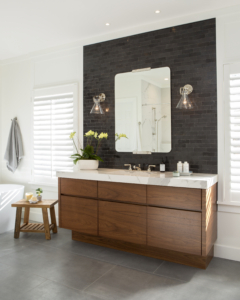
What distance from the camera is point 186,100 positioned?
3109 millimetres

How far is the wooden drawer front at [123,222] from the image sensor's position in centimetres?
289

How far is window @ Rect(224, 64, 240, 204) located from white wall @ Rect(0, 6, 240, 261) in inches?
2.5

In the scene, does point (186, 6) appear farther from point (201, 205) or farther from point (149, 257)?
point (149, 257)

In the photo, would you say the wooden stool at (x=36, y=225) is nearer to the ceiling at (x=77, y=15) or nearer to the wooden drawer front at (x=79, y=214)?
the wooden drawer front at (x=79, y=214)

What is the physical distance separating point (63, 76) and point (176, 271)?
3.15m

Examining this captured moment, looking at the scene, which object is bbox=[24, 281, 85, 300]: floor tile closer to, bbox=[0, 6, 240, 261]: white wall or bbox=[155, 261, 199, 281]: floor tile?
bbox=[155, 261, 199, 281]: floor tile

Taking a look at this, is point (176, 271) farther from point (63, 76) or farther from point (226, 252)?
point (63, 76)

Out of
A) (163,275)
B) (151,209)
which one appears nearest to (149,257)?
(163,275)

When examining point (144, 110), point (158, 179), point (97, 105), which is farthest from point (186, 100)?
point (97, 105)

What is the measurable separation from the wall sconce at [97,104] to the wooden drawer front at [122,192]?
112 cm

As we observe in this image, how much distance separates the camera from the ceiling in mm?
2895

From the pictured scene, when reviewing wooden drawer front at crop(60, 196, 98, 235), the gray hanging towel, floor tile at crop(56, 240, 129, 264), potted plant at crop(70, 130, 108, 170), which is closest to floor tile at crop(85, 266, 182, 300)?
floor tile at crop(56, 240, 129, 264)

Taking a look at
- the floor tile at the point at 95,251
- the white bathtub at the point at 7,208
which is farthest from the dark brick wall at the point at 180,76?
the white bathtub at the point at 7,208

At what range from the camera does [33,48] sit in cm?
428
